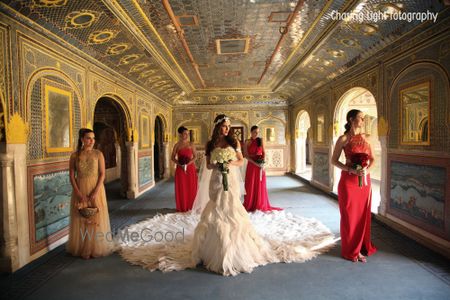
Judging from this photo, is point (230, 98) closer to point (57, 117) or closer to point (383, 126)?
point (383, 126)

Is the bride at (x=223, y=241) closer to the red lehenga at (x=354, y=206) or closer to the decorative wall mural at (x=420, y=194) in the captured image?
the red lehenga at (x=354, y=206)

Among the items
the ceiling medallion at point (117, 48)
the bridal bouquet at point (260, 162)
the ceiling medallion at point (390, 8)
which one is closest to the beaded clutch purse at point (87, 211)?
the ceiling medallion at point (117, 48)

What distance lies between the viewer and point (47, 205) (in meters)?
4.62

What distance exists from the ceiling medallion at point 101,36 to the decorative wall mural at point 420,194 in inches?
246

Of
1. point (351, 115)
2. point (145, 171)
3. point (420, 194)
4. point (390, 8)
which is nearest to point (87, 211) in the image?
point (351, 115)

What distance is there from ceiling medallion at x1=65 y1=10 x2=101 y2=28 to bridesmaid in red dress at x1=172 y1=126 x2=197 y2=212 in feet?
10.2

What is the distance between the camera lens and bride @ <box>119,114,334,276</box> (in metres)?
3.79

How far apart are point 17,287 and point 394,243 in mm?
5712

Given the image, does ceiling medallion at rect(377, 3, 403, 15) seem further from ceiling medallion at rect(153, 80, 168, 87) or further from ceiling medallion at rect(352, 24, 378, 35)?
ceiling medallion at rect(153, 80, 168, 87)

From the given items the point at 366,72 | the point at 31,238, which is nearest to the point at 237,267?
the point at 31,238

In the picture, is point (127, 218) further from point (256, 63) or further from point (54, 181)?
point (256, 63)

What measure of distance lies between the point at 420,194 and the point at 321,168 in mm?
5115

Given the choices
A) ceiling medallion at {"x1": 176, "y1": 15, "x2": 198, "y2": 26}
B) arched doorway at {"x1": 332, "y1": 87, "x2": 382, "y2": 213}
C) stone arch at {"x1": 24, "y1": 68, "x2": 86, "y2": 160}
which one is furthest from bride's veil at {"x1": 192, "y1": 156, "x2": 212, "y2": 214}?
arched doorway at {"x1": 332, "y1": 87, "x2": 382, "y2": 213}

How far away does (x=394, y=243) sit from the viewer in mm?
4719
